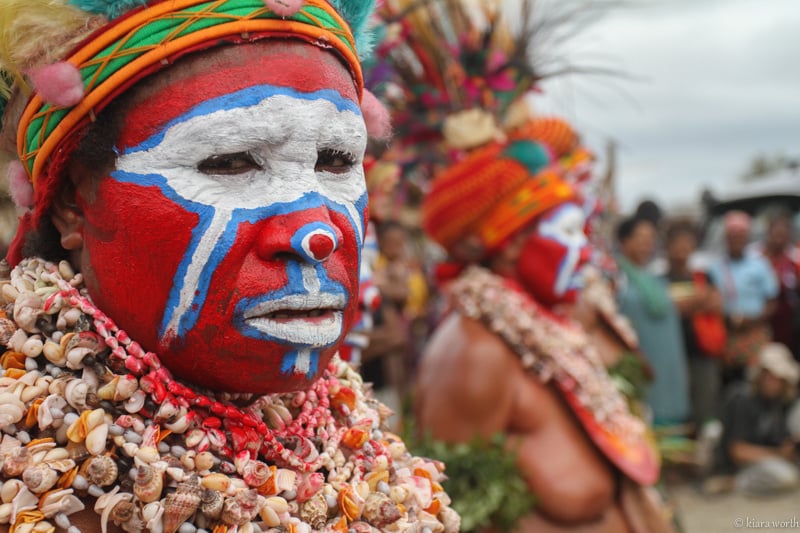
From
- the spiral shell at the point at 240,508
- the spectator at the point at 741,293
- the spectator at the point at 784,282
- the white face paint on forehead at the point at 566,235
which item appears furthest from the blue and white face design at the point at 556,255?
the spectator at the point at 784,282

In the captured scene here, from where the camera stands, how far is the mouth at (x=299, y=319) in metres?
1.60

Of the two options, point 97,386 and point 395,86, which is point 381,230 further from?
point 97,386

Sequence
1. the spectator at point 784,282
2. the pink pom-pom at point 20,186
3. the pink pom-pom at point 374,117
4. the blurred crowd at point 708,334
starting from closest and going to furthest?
the pink pom-pom at point 20,186 → the pink pom-pom at point 374,117 → the blurred crowd at point 708,334 → the spectator at point 784,282

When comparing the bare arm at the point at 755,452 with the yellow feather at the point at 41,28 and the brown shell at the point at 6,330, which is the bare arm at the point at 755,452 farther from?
the yellow feather at the point at 41,28

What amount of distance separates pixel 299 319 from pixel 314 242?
0.16m

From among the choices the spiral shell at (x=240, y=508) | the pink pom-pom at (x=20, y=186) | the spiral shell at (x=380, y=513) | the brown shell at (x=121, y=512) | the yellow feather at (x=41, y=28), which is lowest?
the spiral shell at (x=380, y=513)

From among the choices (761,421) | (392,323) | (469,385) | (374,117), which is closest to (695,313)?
(761,421)

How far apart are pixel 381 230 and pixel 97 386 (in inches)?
219

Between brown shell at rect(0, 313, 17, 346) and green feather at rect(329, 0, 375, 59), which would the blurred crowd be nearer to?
green feather at rect(329, 0, 375, 59)

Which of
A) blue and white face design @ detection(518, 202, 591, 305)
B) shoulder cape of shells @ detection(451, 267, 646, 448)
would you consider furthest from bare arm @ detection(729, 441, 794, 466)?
blue and white face design @ detection(518, 202, 591, 305)

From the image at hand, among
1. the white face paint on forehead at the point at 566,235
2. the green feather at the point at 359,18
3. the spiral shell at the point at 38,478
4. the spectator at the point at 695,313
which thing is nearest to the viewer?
the spiral shell at the point at 38,478

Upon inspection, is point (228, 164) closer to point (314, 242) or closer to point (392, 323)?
point (314, 242)

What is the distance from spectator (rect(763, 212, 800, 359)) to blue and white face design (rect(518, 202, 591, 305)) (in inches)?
222

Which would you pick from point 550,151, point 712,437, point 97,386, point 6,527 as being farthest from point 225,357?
point 712,437
